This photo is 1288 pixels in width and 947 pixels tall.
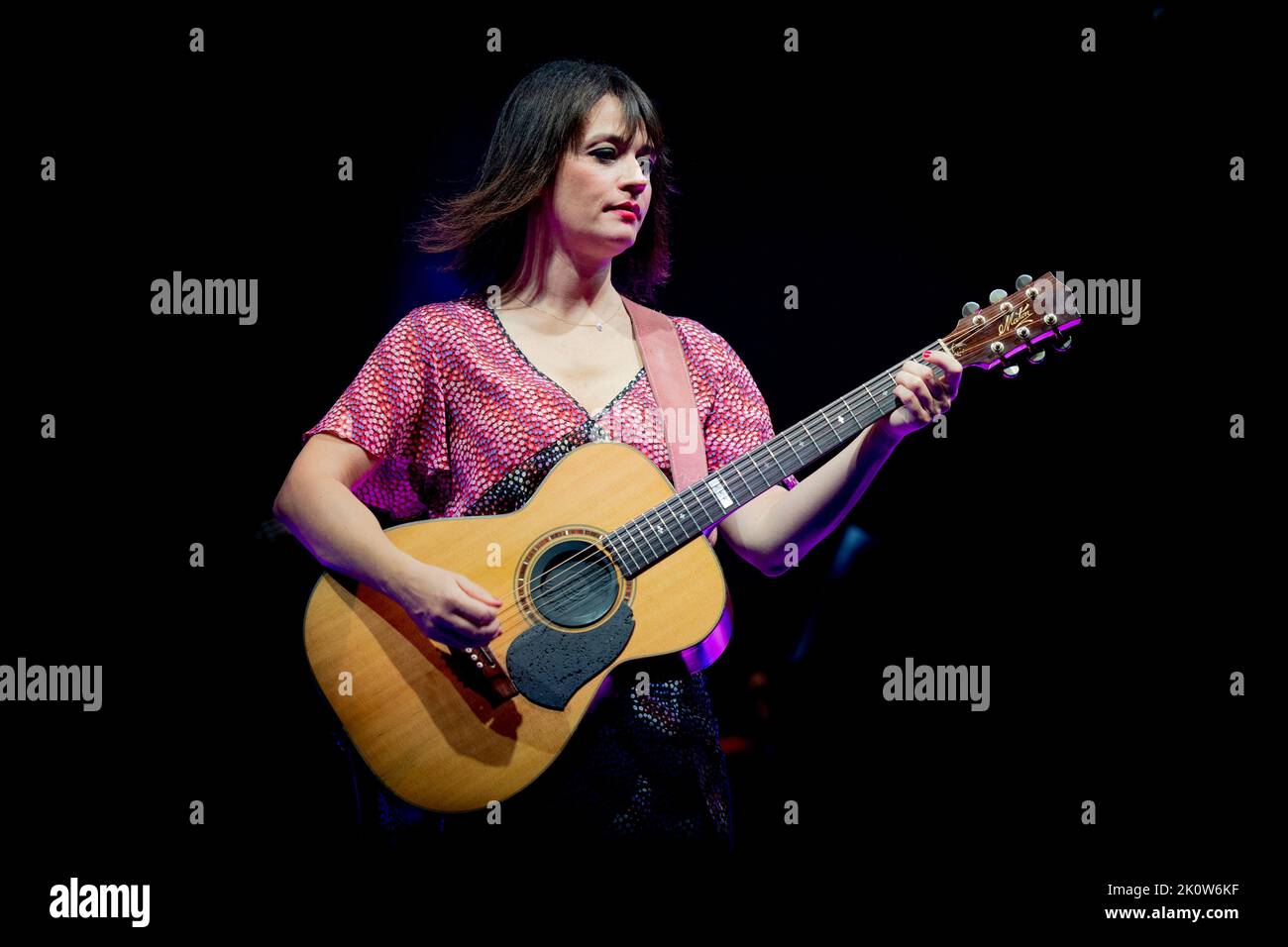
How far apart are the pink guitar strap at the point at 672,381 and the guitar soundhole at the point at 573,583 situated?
26 cm

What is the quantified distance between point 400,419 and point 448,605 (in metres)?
0.49

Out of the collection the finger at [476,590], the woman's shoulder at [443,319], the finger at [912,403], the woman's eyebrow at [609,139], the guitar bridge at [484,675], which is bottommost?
the guitar bridge at [484,675]

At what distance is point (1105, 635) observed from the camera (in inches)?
135

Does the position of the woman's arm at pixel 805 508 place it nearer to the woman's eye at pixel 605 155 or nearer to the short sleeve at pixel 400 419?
the short sleeve at pixel 400 419

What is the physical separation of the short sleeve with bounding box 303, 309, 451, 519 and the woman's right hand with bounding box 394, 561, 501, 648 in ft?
1.11

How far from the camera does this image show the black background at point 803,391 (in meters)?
2.91

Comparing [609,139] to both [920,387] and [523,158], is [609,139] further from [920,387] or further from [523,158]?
[920,387]

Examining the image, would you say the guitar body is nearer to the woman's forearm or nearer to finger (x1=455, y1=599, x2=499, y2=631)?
finger (x1=455, y1=599, x2=499, y2=631)

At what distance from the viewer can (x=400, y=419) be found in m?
2.09

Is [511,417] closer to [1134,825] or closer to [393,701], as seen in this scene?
[393,701]

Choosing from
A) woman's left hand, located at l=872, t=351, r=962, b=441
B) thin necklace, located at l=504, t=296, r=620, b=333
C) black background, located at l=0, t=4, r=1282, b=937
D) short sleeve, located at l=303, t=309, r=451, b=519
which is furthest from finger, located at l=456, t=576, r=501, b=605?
black background, located at l=0, t=4, r=1282, b=937

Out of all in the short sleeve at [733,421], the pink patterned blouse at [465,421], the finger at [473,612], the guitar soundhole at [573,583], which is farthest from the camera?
the short sleeve at [733,421]

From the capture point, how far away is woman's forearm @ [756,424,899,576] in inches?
78.3

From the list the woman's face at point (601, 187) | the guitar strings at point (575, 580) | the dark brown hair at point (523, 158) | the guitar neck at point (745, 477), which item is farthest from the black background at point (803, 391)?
the guitar neck at point (745, 477)
